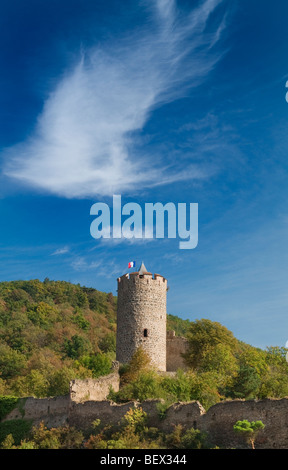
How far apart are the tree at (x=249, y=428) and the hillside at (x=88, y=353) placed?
18.3ft

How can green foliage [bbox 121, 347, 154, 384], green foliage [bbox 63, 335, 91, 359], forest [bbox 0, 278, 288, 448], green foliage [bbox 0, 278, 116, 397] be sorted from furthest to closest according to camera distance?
green foliage [bbox 63, 335, 91, 359]
green foliage [bbox 0, 278, 116, 397]
green foliage [bbox 121, 347, 154, 384]
forest [bbox 0, 278, 288, 448]

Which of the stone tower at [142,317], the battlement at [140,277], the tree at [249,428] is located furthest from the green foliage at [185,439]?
the battlement at [140,277]

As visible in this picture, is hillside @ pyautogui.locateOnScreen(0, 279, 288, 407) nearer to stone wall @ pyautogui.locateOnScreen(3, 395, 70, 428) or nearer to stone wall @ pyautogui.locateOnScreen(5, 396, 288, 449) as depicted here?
stone wall @ pyautogui.locateOnScreen(5, 396, 288, 449)

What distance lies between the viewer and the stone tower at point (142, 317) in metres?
37.0

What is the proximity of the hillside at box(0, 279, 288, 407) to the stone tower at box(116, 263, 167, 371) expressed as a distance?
199 centimetres

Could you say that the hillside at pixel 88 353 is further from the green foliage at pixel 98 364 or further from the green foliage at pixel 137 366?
the green foliage at pixel 137 366

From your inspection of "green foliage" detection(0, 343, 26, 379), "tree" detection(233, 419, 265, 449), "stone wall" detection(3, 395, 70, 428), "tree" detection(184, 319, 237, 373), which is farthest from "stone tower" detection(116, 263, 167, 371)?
"green foliage" detection(0, 343, 26, 379)

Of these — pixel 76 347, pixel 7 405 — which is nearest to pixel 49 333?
pixel 76 347

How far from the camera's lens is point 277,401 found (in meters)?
21.1

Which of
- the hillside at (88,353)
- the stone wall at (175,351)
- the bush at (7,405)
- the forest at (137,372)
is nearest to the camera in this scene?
the forest at (137,372)

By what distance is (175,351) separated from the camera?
40.4 metres

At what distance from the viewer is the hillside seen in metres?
30.0

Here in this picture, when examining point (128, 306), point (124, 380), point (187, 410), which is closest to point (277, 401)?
point (187, 410)

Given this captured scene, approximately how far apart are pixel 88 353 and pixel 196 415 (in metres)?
33.6
